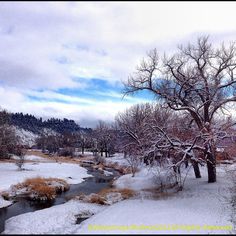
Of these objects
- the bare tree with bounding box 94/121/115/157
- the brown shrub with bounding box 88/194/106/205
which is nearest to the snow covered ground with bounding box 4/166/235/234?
the brown shrub with bounding box 88/194/106/205

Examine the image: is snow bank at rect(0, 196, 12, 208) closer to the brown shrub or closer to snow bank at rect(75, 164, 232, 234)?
the brown shrub

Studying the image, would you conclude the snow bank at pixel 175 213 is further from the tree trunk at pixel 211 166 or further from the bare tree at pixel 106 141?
the bare tree at pixel 106 141

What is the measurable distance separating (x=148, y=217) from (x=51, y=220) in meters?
6.47

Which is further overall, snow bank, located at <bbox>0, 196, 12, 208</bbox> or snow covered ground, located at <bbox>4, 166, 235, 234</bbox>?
snow bank, located at <bbox>0, 196, 12, 208</bbox>

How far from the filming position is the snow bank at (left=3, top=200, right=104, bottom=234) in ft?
56.2

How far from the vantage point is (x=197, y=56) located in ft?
90.1

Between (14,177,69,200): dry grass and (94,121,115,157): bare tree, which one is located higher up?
(94,121,115,157): bare tree

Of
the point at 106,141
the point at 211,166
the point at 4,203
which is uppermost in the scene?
the point at 106,141

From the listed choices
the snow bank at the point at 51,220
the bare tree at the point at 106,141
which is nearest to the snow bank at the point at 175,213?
the snow bank at the point at 51,220

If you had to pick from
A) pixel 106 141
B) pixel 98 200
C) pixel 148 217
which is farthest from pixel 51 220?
pixel 106 141

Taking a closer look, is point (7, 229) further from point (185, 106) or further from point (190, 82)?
point (190, 82)

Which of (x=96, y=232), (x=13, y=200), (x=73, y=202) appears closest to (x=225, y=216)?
(x=96, y=232)

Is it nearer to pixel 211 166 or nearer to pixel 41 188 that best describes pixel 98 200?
pixel 41 188

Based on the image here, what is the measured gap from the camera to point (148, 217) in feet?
58.5
